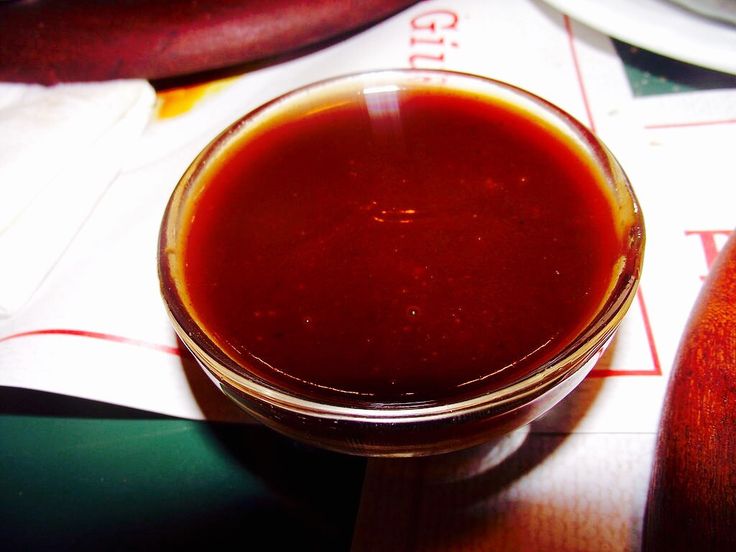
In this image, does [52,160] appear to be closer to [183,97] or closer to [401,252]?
[183,97]

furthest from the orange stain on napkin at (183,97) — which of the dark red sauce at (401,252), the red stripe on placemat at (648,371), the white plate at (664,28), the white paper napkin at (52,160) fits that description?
the red stripe on placemat at (648,371)

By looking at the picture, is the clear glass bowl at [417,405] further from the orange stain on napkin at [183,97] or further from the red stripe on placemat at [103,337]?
the orange stain on napkin at [183,97]

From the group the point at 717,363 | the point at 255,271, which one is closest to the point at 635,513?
the point at 717,363

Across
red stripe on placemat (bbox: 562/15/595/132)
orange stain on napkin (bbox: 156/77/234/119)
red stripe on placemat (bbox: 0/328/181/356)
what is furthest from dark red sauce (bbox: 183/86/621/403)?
orange stain on napkin (bbox: 156/77/234/119)

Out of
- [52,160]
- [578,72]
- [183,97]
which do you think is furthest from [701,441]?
[183,97]

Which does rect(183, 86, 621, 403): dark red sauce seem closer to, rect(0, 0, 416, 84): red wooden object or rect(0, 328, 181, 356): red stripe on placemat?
rect(0, 328, 181, 356): red stripe on placemat

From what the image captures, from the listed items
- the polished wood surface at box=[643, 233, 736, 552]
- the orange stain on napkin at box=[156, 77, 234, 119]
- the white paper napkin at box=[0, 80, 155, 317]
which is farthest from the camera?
the orange stain on napkin at box=[156, 77, 234, 119]
